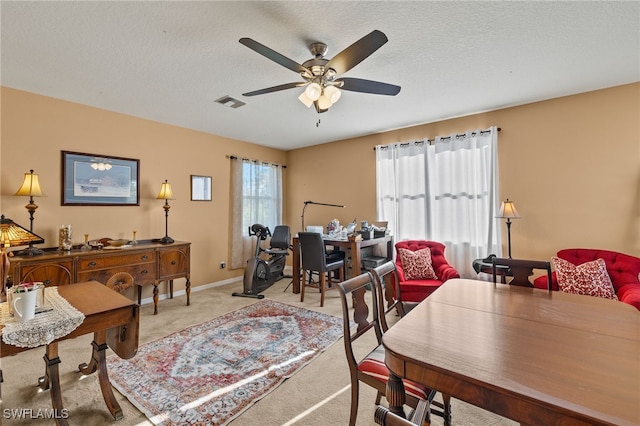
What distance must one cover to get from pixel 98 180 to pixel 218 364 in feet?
9.19

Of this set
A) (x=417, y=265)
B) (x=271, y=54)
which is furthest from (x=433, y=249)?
(x=271, y=54)

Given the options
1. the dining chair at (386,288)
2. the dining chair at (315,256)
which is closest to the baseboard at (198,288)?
the dining chair at (315,256)

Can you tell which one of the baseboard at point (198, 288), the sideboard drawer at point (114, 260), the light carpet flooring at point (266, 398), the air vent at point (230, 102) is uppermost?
the air vent at point (230, 102)

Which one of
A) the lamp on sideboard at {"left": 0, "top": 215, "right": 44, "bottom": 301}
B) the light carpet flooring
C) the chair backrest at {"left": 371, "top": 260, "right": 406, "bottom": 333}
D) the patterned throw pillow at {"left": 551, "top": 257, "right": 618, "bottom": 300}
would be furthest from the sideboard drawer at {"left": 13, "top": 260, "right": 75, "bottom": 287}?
the patterned throw pillow at {"left": 551, "top": 257, "right": 618, "bottom": 300}

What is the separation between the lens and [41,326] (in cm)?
134

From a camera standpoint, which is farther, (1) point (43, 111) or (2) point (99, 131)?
(2) point (99, 131)

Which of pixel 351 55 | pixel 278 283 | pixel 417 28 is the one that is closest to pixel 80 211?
pixel 278 283

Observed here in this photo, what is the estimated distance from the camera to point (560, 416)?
0.80m

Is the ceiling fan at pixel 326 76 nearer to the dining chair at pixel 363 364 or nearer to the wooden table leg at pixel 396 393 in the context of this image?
the dining chair at pixel 363 364

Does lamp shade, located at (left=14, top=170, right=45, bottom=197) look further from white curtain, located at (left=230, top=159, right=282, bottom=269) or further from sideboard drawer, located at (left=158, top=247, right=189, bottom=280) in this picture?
white curtain, located at (left=230, top=159, right=282, bottom=269)

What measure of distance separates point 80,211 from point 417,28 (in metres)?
4.04

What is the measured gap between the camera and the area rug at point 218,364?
6.06 ft

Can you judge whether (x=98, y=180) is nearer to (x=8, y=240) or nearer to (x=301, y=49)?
(x=8, y=240)

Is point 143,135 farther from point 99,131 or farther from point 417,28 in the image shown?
point 417,28
